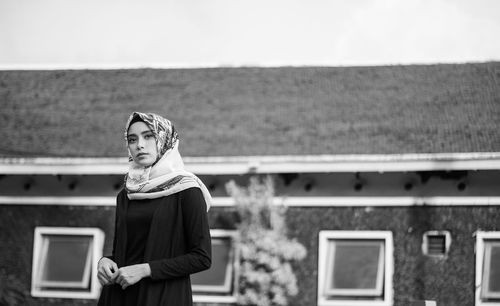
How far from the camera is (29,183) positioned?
1441cm

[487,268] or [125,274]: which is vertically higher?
[487,268]

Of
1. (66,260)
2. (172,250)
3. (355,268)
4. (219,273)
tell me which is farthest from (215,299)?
(172,250)

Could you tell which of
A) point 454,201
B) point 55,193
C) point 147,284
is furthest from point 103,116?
point 147,284

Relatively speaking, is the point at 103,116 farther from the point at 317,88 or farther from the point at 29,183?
the point at 317,88

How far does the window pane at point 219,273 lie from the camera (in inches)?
547

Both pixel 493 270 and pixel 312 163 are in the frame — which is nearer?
pixel 312 163

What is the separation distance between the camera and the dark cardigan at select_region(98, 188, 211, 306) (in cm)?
431

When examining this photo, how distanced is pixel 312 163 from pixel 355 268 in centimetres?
151

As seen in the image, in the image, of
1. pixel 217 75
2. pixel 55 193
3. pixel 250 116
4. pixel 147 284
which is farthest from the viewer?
pixel 217 75

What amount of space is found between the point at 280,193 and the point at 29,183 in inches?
136

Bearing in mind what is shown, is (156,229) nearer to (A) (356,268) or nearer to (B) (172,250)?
(B) (172,250)

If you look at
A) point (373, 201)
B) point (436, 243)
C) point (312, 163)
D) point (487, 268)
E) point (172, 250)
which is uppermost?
point (312, 163)

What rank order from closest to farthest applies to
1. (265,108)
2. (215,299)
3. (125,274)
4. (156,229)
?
(125,274) < (156,229) < (215,299) < (265,108)

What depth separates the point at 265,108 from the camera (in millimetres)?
15805
